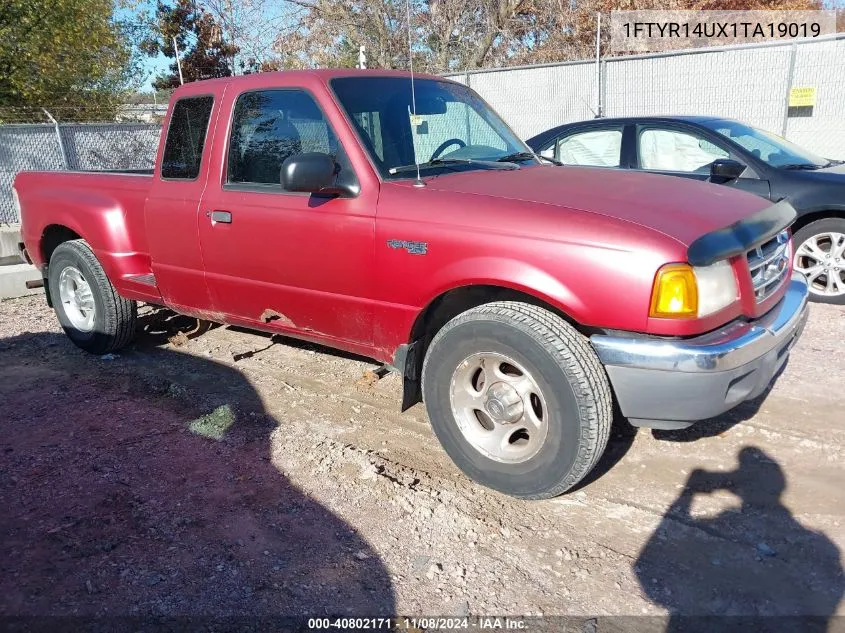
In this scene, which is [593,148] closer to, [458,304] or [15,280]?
[458,304]

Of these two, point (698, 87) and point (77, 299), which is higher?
point (698, 87)

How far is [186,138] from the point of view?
4.43m

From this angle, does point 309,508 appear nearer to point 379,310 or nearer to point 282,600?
point 282,600

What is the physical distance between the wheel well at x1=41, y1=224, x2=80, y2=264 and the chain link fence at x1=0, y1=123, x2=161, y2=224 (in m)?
7.10

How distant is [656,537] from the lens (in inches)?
114

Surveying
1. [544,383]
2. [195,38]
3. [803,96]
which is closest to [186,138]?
[544,383]

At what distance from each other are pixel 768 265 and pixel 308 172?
2.28 metres

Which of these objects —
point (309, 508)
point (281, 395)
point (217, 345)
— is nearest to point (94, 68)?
point (217, 345)

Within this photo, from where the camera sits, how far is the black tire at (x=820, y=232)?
594 cm

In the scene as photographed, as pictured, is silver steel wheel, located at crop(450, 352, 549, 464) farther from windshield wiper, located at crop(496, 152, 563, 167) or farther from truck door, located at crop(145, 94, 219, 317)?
truck door, located at crop(145, 94, 219, 317)

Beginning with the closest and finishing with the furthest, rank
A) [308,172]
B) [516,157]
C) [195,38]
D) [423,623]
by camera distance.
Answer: [423,623], [308,172], [516,157], [195,38]

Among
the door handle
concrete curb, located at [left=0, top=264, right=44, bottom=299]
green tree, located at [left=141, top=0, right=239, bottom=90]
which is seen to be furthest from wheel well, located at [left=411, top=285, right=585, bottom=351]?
green tree, located at [left=141, top=0, right=239, bottom=90]

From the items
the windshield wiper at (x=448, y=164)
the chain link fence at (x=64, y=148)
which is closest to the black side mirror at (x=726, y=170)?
the windshield wiper at (x=448, y=164)

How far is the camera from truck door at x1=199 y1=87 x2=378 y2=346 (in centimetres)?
356
